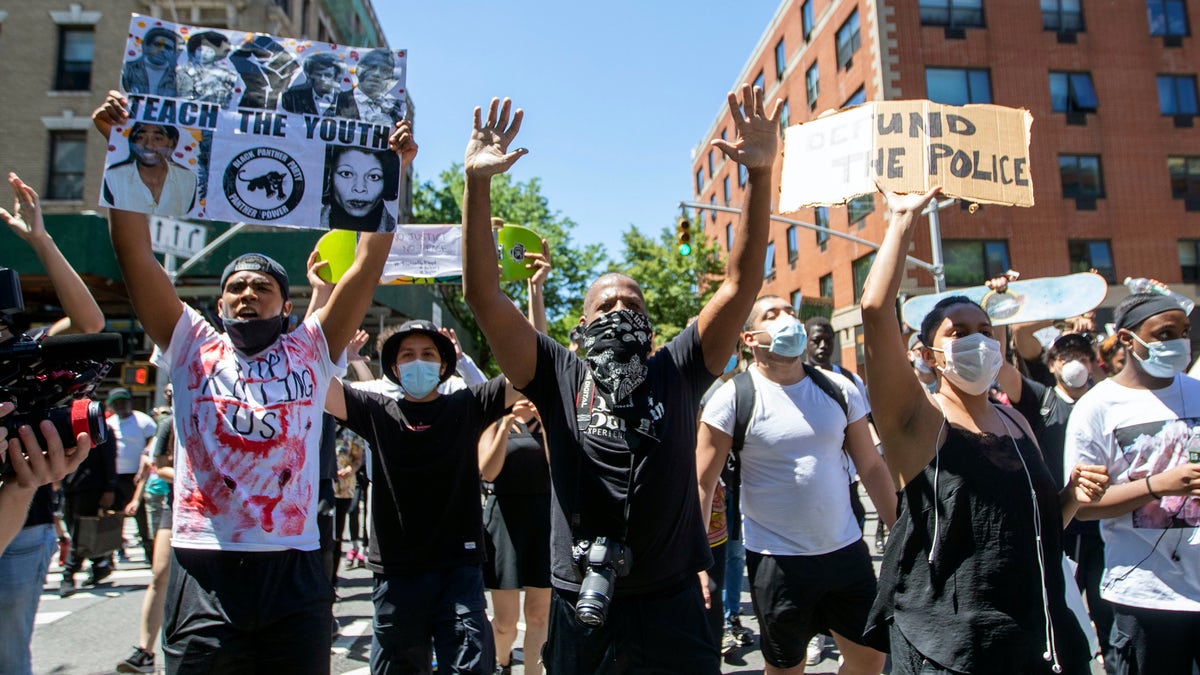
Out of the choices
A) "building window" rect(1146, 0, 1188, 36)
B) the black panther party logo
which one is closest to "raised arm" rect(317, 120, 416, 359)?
the black panther party logo

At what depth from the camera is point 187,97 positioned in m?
3.17

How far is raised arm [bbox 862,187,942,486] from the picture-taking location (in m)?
2.64

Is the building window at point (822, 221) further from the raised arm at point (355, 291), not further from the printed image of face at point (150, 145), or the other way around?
the printed image of face at point (150, 145)

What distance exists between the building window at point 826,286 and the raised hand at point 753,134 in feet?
94.5

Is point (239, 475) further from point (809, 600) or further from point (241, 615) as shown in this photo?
point (809, 600)

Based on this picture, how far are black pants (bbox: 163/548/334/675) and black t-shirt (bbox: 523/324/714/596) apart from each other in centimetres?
88

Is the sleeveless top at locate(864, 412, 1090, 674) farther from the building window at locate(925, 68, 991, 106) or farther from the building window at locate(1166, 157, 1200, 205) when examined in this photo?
the building window at locate(1166, 157, 1200, 205)

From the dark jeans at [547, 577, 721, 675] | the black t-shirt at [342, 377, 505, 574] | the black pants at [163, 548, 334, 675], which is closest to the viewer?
the dark jeans at [547, 577, 721, 675]

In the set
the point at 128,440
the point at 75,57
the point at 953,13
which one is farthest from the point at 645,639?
the point at 953,13

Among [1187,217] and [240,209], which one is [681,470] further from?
[1187,217]

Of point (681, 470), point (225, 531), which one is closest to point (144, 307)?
point (225, 531)

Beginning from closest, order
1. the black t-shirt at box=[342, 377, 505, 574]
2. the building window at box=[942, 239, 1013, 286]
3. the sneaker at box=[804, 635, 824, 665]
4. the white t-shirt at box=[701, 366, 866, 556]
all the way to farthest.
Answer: the black t-shirt at box=[342, 377, 505, 574], the white t-shirt at box=[701, 366, 866, 556], the sneaker at box=[804, 635, 824, 665], the building window at box=[942, 239, 1013, 286]

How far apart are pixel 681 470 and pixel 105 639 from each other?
5884mm

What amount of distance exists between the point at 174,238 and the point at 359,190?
11988 millimetres
